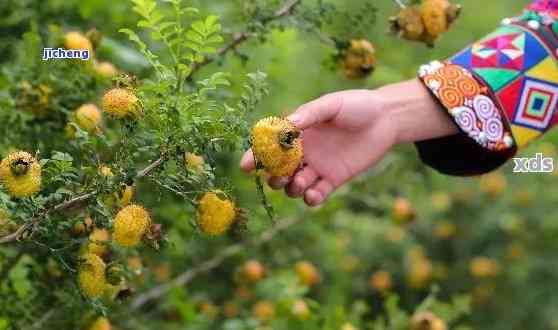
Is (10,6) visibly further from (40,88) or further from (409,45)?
(409,45)

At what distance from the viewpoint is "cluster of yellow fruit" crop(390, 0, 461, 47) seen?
1817mm

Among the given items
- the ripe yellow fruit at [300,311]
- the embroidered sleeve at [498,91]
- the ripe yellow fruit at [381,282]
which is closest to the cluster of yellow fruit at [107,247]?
the ripe yellow fruit at [300,311]

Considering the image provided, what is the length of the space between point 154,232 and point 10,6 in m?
0.97

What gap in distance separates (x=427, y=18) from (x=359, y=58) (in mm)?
178

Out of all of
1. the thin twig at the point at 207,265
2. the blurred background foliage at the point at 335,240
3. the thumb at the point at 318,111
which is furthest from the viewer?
the thin twig at the point at 207,265

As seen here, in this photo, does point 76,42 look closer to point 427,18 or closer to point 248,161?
point 248,161

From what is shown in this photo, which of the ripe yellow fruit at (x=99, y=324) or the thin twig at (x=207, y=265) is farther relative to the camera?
the thin twig at (x=207, y=265)

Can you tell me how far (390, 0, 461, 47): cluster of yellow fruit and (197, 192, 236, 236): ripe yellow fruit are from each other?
0.69 meters

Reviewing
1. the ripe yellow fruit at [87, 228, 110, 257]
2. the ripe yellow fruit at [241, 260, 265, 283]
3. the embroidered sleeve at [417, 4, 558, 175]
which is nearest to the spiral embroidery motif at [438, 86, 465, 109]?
the embroidered sleeve at [417, 4, 558, 175]

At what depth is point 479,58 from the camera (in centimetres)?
187

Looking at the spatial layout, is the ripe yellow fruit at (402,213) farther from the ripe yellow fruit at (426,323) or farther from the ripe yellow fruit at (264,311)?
the ripe yellow fruit at (426,323)

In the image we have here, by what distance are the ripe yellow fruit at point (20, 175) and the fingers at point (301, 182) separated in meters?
0.51

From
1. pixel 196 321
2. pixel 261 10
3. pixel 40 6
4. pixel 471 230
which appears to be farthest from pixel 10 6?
pixel 471 230

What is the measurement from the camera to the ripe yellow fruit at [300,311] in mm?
2066
